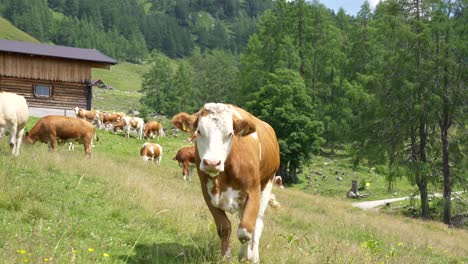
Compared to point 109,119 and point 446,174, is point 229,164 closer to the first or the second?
point 446,174

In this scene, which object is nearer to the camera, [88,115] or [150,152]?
[150,152]

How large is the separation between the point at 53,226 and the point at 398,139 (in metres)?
23.6

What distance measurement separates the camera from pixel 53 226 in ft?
22.5

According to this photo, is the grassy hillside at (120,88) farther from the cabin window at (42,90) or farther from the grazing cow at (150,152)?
the grazing cow at (150,152)

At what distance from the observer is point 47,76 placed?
3500 cm

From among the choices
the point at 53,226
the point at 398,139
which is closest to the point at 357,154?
the point at 398,139

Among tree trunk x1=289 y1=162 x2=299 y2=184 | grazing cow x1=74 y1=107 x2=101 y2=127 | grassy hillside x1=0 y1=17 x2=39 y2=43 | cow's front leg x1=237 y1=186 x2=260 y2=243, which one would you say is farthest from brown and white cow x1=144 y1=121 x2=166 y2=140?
grassy hillside x1=0 y1=17 x2=39 y2=43

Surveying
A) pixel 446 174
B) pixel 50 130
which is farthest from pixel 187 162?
pixel 446 174

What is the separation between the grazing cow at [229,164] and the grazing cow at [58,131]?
12.1m

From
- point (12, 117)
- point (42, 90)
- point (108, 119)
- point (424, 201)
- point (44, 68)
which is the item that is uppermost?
point (44, 68)

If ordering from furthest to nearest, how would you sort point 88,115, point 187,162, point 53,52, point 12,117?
point 53,52, point 88,115, point 187,162, point 12,117

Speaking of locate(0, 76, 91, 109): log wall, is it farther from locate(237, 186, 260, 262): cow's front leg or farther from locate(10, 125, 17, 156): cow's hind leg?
locate(237, 186, 260, 262): cow's front leg

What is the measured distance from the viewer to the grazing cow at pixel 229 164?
5336 mm

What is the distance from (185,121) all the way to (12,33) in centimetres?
15781
